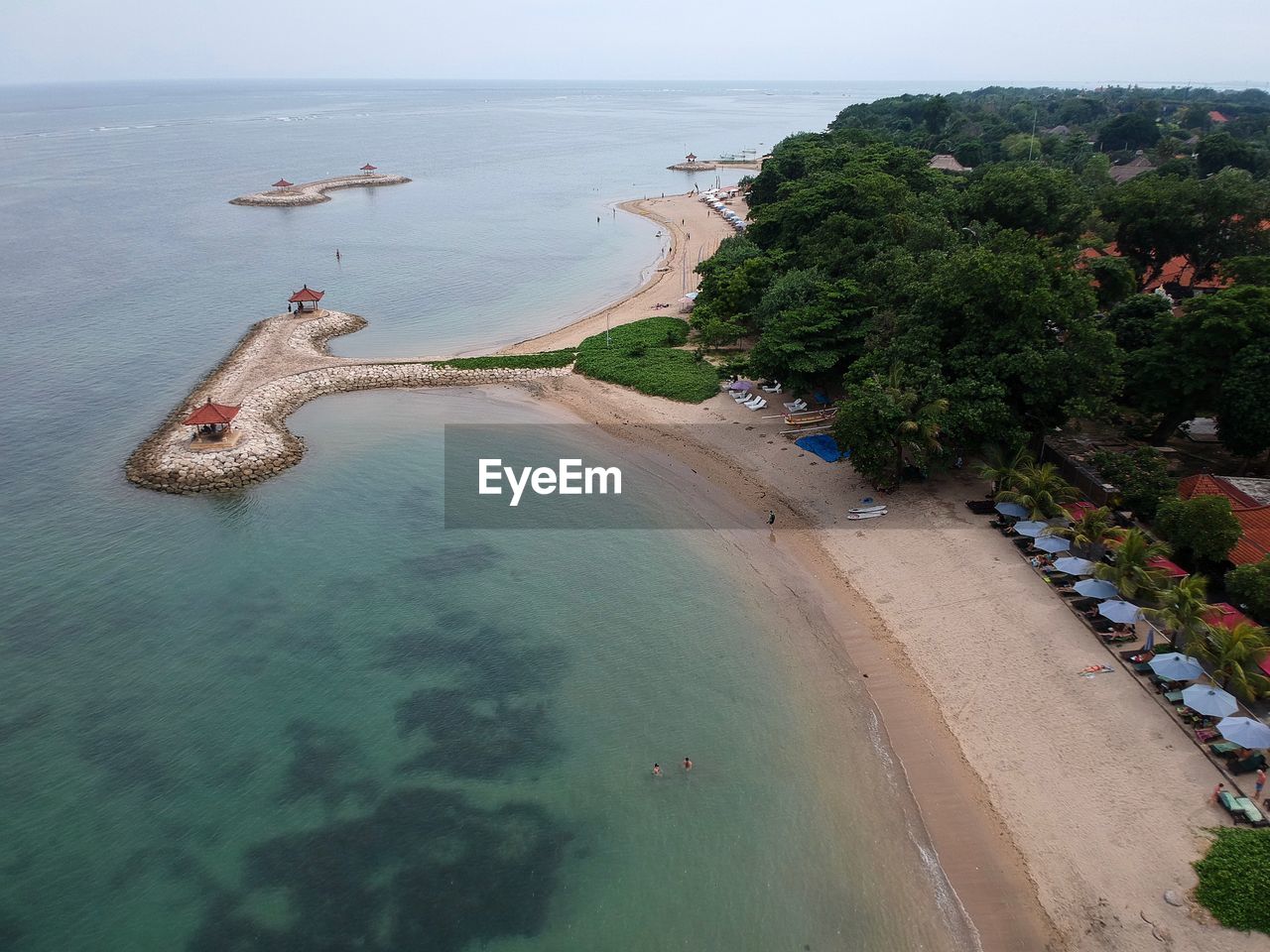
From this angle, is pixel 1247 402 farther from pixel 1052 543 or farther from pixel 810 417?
pixel 810 417

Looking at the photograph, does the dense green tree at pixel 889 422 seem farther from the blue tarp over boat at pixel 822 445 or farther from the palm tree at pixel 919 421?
the blue tarp over boat at pixel 822 445

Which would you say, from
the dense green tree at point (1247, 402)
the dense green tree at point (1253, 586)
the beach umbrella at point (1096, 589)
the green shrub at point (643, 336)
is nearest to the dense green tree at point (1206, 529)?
the dense green tree at point (1253, 586)

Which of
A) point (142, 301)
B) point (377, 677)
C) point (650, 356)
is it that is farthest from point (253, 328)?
point (377, 677)

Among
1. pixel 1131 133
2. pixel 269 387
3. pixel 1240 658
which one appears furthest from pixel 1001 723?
pixel 1131 133

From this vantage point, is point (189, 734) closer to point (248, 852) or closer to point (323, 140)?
point (248, 852)

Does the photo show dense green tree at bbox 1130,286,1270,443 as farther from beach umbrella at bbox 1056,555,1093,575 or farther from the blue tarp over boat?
the blue tarp over boat

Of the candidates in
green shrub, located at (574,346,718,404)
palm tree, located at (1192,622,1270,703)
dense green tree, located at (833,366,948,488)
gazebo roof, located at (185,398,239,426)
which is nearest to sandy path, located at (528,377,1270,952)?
palm tree, located at (1192,622,1270,703)
